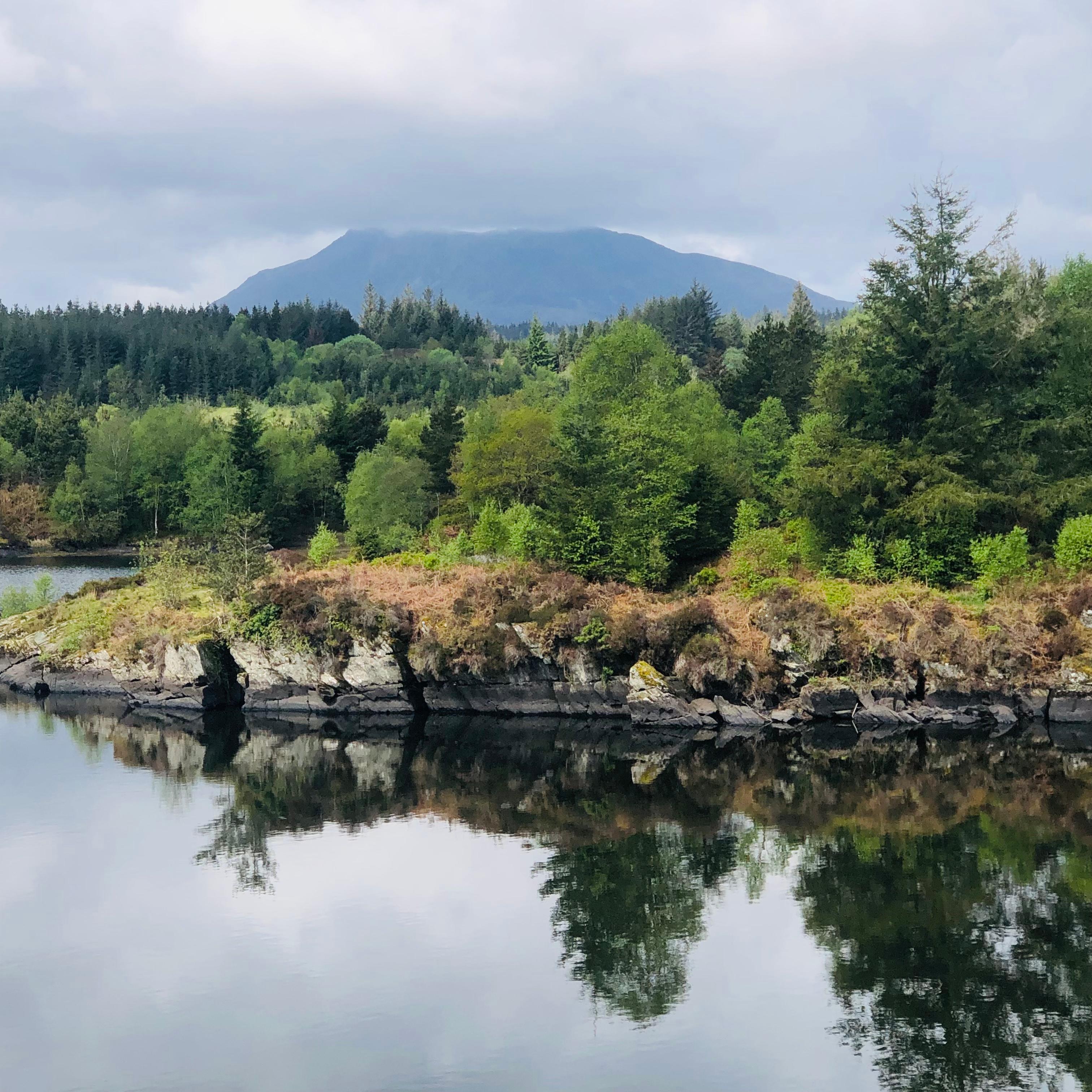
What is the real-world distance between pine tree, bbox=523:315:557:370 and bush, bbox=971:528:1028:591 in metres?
112

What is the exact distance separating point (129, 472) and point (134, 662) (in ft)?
228

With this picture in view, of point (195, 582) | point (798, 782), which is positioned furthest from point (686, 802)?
point (195, 582)

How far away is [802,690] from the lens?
40.0 m

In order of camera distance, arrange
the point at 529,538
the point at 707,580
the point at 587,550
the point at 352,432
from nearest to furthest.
→ 1. the point at 707,580
2. the point at 587,550
3. the point at 529,538
4. the point at 352,432

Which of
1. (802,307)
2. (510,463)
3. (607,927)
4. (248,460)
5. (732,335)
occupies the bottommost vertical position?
(607,927)

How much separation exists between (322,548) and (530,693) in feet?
70.9

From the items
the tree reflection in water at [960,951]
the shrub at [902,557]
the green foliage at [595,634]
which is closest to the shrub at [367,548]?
the green foliage at [595,634]

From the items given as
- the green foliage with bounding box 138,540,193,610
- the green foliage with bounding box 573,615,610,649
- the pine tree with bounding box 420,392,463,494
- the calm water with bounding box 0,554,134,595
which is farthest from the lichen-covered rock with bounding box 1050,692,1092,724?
the calm water with bounding box 0,554,134,595

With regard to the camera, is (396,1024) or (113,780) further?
(113,780)

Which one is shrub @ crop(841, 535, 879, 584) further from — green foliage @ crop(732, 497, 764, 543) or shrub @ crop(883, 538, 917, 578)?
green foliage @ crop(732, 497, 764, 543)

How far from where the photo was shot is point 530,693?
43.4m

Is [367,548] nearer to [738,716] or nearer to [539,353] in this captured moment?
[738,716]

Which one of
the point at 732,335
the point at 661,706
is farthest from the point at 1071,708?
the point at 732,335

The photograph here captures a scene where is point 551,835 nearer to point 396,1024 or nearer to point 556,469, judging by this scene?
point 396,1024
